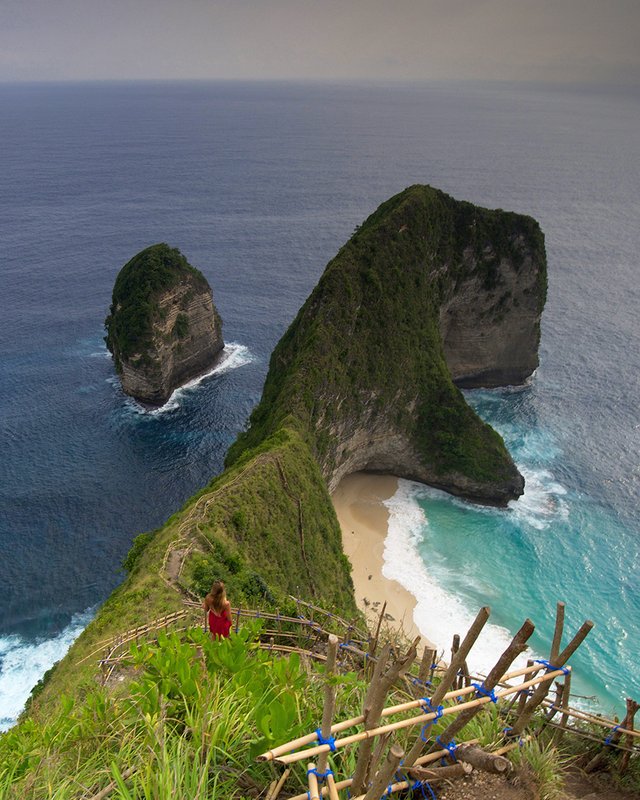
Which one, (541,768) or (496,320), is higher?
(541,768)

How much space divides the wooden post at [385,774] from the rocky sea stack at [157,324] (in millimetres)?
51926

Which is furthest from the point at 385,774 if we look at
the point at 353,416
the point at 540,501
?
the point at 540,501

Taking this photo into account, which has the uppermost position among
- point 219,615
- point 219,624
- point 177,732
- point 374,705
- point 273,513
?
point 374,705

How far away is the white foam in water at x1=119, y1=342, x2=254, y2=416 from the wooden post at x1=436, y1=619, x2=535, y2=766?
51041 mm

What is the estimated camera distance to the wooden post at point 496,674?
6.55 meters

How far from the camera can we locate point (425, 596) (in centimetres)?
3594

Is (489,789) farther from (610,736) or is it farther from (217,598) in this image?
(217,598)

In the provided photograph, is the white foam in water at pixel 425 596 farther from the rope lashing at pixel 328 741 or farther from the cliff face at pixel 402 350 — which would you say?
the rope lashing at pixel 328 741

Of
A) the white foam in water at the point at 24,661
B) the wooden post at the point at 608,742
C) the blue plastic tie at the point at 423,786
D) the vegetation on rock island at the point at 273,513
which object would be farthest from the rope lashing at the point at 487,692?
the white foam in water at the point at 24,661

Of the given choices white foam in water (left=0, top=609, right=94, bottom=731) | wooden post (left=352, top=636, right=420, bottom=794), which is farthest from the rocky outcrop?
wooden post (left=352, top=636, right=420, bottom=794)

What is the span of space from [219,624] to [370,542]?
97.5ft

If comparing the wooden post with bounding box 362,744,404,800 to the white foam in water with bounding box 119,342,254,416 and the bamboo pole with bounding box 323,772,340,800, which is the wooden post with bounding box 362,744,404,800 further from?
the white foam in water with bounding box 119,342,254,416

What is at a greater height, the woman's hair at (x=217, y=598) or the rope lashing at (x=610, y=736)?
the rope lashing at (x=610, y=736)

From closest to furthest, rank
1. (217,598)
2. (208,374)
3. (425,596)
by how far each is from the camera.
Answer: (217,598) < (425,596) < (208,374)
